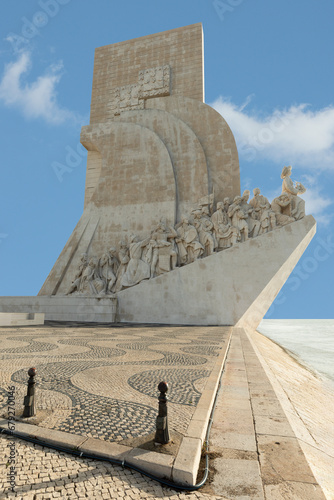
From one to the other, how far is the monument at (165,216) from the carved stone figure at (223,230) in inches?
1.5

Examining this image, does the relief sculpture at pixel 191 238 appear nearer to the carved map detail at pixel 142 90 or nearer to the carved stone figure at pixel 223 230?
the carved stone figure at pixel 223 230

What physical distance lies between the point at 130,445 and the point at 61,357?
6.64 feet

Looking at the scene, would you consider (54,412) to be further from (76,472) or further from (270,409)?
(270,409)

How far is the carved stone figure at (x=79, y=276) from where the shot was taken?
35.2ft

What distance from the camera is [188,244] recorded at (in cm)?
990

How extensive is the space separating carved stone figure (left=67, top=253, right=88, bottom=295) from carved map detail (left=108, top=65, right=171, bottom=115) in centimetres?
661

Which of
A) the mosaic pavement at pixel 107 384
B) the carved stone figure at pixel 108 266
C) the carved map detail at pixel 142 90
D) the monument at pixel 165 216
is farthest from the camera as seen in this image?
the carved map detail at pixel 142 90

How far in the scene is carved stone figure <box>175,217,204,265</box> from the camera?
965cm

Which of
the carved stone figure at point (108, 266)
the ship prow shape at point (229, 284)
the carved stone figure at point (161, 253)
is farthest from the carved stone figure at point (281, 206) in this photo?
the carved stone figure at point (108, 266)

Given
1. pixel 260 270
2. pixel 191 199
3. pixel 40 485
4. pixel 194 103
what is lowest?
pixel 40 485

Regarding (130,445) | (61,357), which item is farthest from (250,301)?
(130,445)

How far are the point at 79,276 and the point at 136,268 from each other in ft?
7.28

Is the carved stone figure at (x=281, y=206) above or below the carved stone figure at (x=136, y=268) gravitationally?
above

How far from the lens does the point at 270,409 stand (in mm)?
1691
